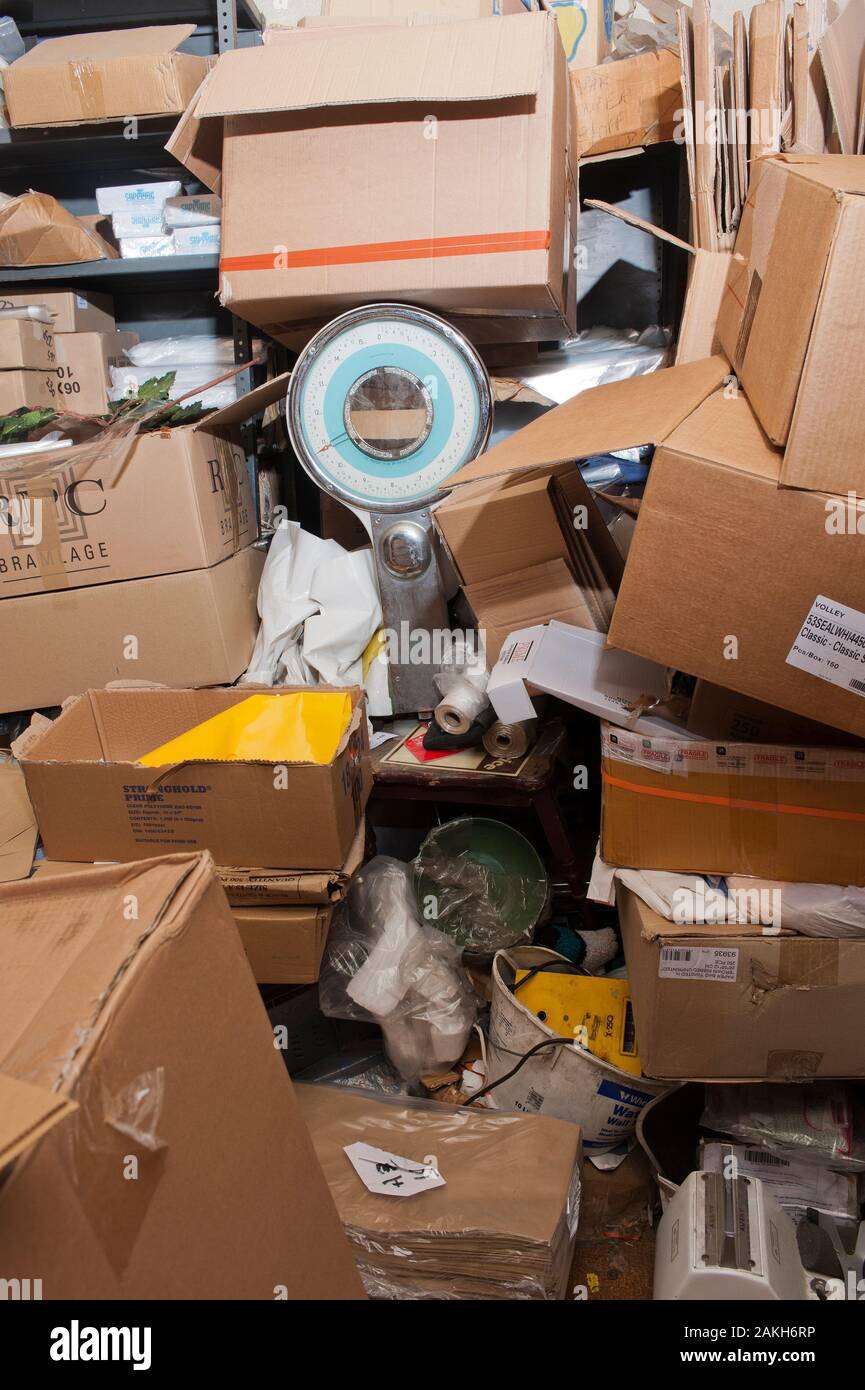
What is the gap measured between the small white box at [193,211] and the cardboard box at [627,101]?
0.70m

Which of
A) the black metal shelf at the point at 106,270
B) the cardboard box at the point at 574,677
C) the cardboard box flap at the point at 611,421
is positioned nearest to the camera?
the cardboard box flap at the point at 611,421

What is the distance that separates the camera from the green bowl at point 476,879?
1708 millimetres

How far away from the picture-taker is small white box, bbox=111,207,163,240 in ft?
6.04

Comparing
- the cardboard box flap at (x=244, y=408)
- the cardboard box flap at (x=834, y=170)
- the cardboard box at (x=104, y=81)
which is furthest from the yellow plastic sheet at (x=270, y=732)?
the cardboard box at (x=104, y=81)

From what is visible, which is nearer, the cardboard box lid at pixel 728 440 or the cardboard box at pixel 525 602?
the cardboard box lid at pixel 728 440

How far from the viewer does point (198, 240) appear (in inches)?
71.0

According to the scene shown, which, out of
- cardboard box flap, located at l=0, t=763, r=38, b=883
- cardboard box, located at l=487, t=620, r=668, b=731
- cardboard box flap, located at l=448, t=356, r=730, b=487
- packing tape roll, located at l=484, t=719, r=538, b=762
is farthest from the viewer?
packing tape roll, located at l=484, t=719, r=538, b=762

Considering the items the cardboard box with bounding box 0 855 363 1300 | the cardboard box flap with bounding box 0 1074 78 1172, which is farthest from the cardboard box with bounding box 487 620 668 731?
the cardboard box flap with bounding box 0 1074 78 1172

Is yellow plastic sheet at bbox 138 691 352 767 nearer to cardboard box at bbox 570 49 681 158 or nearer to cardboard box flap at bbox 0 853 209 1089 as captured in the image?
cardboard box flap at bbox 0 853 209 1089

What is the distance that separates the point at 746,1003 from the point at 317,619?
96 centimetres

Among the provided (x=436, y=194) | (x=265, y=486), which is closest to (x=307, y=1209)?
(x=436, y=194)

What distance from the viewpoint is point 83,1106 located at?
20.1 inches

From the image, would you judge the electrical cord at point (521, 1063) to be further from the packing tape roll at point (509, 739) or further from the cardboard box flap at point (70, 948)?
the cardboard box flap at point (70, 948)

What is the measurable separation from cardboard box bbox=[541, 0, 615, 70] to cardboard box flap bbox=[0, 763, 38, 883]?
166 centimetres
